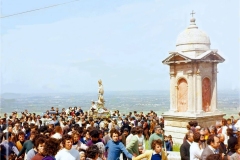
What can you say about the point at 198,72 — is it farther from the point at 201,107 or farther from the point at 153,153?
the point at 153,153

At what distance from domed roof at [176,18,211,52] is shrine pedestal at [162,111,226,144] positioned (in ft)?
9.96

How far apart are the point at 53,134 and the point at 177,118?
27.5 feet

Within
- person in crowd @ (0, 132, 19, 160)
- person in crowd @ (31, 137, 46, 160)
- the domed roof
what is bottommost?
person in crowd @ (0, 132, 19, 160)

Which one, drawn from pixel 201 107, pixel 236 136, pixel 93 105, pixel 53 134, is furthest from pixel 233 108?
pixel 53 134

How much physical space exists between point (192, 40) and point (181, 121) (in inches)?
151

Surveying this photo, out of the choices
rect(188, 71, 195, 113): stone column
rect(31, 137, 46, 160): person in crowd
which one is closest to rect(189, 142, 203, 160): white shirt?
rect(31, 137, 46, 160): person in crowd

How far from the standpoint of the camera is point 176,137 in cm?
1691

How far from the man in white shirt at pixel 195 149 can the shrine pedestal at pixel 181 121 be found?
8.71 metres

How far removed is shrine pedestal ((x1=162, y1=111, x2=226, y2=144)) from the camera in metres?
16.5

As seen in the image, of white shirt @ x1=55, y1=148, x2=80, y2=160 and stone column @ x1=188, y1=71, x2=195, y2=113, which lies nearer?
white shirt @ x1=55, y1=148, x2=80, y2=160

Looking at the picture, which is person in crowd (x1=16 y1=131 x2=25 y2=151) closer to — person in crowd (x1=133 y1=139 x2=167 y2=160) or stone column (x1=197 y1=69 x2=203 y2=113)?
person in crowd (x1=133 y1=139 x2=167 y2=160)

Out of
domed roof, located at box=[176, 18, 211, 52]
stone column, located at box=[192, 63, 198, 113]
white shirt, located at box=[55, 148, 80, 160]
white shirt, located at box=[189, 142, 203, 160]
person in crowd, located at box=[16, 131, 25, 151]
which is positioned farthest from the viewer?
domed roof, located at box=[176, 18, 211, 52]

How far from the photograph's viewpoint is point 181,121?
16.8 metres

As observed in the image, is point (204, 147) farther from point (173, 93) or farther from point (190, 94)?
point (173, 93)
